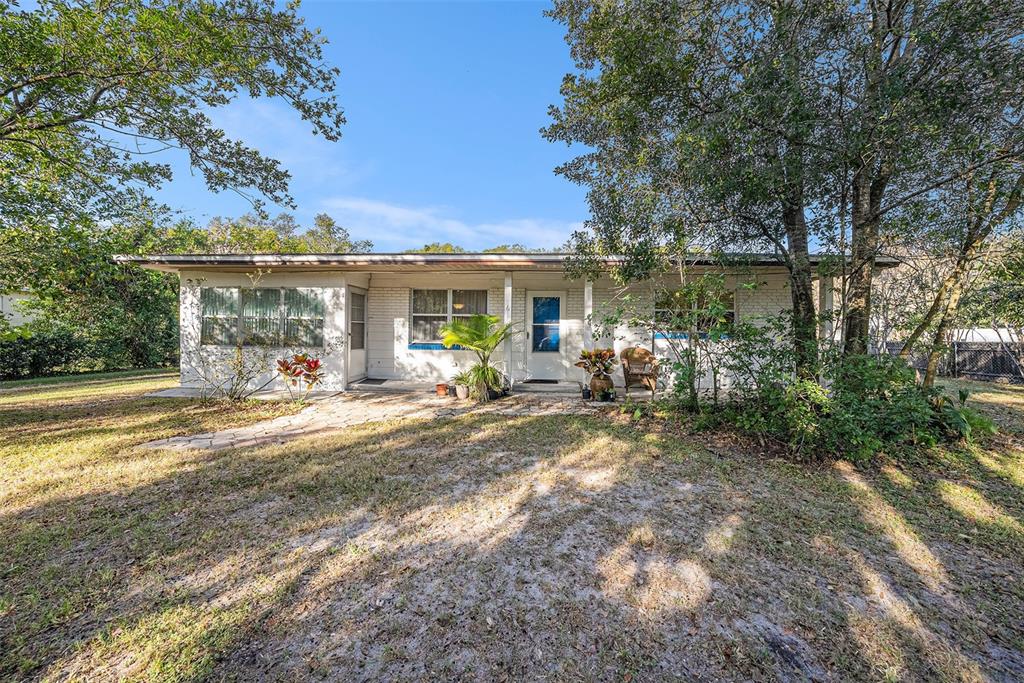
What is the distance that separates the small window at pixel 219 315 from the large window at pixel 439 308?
376 cm

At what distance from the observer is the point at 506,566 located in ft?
8.30

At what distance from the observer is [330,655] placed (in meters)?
1.84

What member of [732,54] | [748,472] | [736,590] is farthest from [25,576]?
[732,54]

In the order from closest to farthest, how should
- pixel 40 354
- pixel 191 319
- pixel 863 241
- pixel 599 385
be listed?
1. pixel 863 241
2. pixel 599 385
3. pixel 191 319
4. pixel 40 354

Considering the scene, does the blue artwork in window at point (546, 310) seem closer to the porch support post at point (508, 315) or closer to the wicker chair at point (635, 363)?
the porch support post at point (508, 315)

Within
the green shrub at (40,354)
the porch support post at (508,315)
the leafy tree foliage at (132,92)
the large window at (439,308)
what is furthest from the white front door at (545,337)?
the green shrub at (40,354)

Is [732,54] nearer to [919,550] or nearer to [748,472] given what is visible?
[748,472]

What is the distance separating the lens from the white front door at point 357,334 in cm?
928

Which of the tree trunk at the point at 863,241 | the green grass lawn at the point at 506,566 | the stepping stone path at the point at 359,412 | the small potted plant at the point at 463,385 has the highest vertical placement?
A: the tree trunk at the point at 863,241

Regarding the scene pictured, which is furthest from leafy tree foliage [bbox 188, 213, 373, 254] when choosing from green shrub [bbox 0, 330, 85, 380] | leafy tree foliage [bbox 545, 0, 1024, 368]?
leafy tree foliage [bbox 545, 0, 1024, 368]

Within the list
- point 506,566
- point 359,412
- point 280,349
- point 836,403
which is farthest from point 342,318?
point 836,403

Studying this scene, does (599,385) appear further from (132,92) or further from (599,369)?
(132,92)

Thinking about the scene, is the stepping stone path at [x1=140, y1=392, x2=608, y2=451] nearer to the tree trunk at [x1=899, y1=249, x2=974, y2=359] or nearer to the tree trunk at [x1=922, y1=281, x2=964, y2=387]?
the tree trunk at [x1=899, y1=249, x2=974, y2=359]

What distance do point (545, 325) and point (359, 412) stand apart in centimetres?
485
